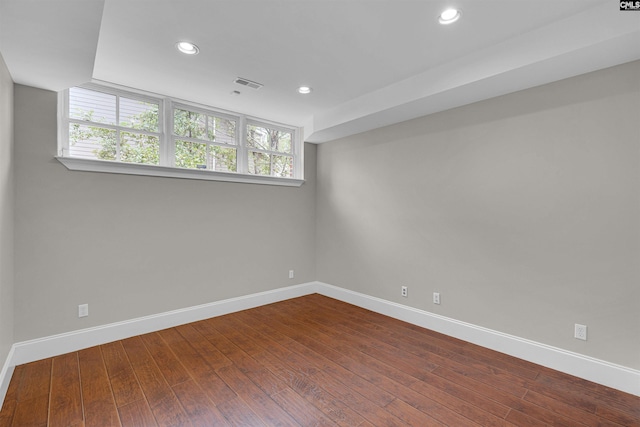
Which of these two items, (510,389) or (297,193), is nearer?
(510,389)

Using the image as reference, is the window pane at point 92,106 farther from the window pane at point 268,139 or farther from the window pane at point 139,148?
the window pane at point 268,139

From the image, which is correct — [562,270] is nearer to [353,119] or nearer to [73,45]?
[353,119]

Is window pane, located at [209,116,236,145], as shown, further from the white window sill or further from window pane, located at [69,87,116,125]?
window pane, located at [69,87,116,125]

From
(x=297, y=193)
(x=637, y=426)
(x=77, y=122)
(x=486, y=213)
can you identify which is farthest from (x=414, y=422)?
(x=77, y=122)

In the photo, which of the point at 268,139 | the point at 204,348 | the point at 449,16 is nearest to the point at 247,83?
the point at 268,139

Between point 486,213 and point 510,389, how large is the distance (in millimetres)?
1538

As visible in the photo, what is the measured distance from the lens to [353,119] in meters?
3.64

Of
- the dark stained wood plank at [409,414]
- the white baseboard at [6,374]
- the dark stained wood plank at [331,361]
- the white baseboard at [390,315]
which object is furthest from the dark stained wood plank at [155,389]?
the dark stained wood plank at [409,414]

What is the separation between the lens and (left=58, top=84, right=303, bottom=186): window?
2922mm

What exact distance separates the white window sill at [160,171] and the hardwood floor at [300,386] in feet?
5.74

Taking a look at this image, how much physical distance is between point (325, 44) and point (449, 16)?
937 millimetres

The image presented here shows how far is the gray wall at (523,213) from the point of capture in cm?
225

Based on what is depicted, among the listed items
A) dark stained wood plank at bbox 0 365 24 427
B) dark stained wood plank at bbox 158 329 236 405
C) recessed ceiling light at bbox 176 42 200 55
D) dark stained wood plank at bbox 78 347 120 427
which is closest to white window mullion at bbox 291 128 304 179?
recessed ceiling light at bbox 176 42 200 55

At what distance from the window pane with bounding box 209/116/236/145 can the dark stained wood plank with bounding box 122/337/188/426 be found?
2520 mm
